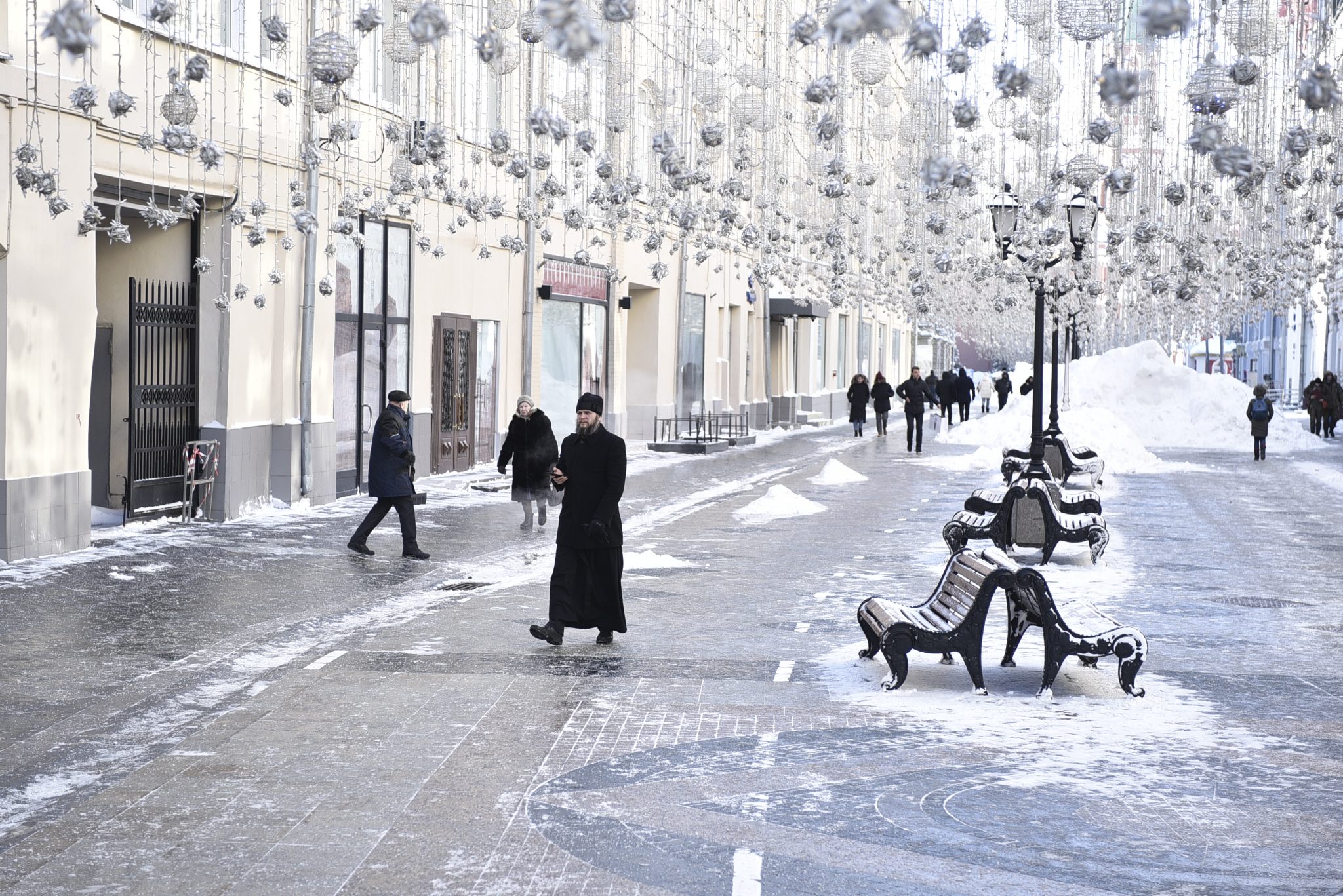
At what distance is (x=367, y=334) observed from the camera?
23797 millimetres

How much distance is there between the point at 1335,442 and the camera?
44.6 metres

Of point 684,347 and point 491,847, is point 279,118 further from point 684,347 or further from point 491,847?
point 684,347

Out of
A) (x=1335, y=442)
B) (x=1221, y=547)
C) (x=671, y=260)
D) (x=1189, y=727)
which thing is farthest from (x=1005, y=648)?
(x=1335, y=442)

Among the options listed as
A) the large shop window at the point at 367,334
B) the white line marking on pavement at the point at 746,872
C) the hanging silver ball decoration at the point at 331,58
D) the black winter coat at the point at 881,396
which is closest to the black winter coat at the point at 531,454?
the large shop window at the point at 367,334

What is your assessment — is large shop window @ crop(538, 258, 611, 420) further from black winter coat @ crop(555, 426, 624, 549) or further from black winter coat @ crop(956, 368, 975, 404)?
black winter coat @ crop(555, 426, 624, 549)

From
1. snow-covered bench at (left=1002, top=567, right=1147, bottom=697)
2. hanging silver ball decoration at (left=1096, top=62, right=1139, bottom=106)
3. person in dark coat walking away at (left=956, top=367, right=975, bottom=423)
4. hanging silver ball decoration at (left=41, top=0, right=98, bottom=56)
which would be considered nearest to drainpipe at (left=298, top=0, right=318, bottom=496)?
snow-covered bench at (left=1002, top=567, right=1147, bottom=697)

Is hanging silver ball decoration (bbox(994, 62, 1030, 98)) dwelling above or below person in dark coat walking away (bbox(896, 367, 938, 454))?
above

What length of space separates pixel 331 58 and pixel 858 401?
Answer: 35.6 m

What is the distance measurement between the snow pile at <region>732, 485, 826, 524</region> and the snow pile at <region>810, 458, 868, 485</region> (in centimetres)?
463

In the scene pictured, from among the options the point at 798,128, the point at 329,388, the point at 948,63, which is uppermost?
the point at 798,128

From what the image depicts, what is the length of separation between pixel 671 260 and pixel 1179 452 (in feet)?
43.2

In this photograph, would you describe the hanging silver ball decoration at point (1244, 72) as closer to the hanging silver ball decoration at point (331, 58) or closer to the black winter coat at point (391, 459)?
the hanging silver ball decoration at point (331, 58)

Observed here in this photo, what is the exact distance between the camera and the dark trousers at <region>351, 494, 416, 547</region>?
623 inches

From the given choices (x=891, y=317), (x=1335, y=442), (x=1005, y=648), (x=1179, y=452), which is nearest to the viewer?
(x=1005, y=648)
